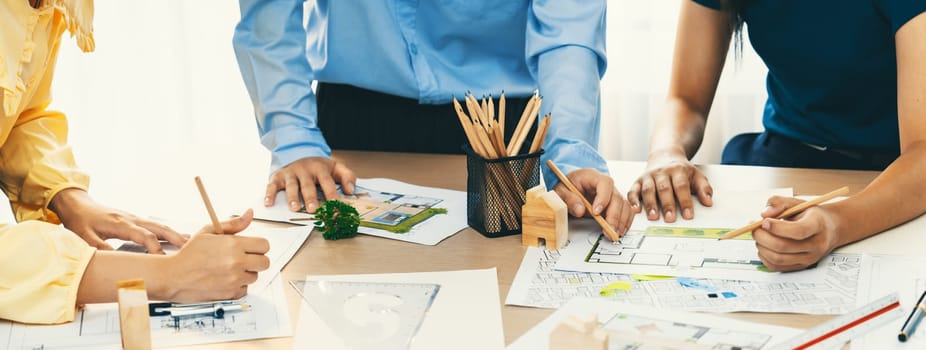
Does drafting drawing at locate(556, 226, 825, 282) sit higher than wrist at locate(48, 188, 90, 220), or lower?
lower

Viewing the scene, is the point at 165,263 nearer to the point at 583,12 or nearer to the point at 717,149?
the point at 583,12

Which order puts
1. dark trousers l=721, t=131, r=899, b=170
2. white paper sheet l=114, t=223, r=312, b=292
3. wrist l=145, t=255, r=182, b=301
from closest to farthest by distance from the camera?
1. wrist l=145, t=255, r=182, b=301
2. white paper sheet l=114, t=223, r=312, b=292
3. dark trousers l=721, t=131, r=899, b=170

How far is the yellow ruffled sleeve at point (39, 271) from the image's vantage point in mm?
942

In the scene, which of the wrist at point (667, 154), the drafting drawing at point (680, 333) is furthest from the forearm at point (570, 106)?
the drafting drawing at point (680, 333)

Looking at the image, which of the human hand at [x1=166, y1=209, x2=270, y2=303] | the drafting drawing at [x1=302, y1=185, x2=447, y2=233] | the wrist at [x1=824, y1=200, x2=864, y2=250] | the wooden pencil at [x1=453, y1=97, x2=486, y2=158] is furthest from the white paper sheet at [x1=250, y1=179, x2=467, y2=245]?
the wrist at [x1=824, y1=200, x2=864, y2=250]

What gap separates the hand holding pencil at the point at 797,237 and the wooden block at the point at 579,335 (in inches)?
13.8

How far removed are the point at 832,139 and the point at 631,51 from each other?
125 centimetres

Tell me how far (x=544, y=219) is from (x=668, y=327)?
28 centimetres

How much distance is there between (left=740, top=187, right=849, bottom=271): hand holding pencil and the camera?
104cm

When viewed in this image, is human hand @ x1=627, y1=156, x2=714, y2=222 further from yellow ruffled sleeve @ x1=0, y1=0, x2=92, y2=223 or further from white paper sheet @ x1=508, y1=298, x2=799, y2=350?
yellow ruffled sleeve @ x1=0, y1=0, x2=92, y2=223

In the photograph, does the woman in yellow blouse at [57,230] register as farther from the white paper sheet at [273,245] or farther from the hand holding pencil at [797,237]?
the hand holding pencil at [797,237]

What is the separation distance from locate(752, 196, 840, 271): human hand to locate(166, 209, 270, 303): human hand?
1.87 feet

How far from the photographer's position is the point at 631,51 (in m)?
2.90

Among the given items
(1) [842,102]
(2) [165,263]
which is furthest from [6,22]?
(1) [842,102]
